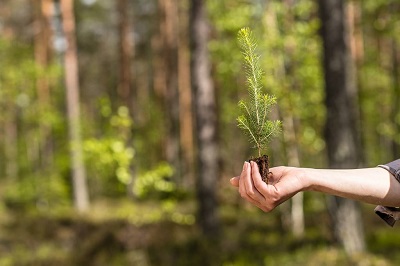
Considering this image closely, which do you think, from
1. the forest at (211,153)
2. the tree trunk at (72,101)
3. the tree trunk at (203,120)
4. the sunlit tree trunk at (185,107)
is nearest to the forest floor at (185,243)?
the forest at (211,153)

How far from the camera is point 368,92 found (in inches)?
728

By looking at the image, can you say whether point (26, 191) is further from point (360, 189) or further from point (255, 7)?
point (360, 189)

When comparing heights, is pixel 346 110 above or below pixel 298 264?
above

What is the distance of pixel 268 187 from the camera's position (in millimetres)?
1829

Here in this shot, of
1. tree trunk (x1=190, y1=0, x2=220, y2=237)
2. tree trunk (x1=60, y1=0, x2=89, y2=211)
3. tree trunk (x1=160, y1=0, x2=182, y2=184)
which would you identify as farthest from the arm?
tree trunk (x1=160, y1=0, x2=182, y2=184)

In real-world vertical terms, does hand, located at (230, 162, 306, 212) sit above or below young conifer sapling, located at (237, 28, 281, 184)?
below

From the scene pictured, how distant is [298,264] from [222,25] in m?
5.44

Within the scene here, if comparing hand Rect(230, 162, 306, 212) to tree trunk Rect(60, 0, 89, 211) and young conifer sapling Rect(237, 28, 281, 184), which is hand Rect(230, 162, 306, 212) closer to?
young conifer sapling Rect(237, 28, 281, 184)

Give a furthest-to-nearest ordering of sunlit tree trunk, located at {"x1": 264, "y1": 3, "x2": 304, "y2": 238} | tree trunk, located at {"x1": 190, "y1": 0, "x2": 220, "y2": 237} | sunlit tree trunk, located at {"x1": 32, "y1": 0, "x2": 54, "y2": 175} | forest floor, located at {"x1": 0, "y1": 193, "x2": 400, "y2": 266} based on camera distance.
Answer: sunlit tree trunk, located at {"x1": 32, "y1": 0, "x2": 54, "y2": 175}, sunlit tree trunk, located at {"x1": 264, "y1": 3, "x2": 304, "y2": 238}, tree trunk, located at {"x1": 190, "y1": 0, "x2": 220, "y2": 237}, forest floor, located at {"x1": 0, "y1": 193, "x2": 400, "y2": 266}

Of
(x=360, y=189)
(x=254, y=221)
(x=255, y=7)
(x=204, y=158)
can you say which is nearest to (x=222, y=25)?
(x=255, y=7)

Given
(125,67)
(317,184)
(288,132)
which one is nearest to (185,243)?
(288,132)

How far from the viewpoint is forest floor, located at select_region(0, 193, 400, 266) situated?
872cm

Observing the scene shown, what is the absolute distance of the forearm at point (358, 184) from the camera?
74.6 inches

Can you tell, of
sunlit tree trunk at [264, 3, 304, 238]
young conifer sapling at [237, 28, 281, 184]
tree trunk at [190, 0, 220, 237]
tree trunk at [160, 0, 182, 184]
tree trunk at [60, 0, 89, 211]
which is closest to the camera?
young conifer sapling at [237, 28, 281, 184]
